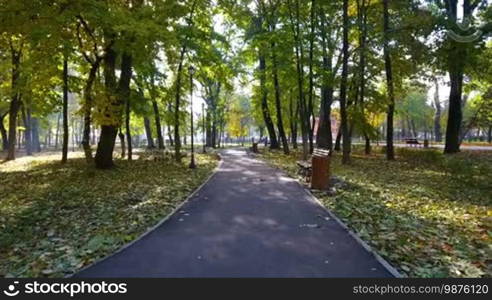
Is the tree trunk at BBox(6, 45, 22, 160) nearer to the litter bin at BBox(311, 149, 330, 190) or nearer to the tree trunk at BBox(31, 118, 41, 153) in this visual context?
the litter bin at BBox(311, 149, 330, 190)

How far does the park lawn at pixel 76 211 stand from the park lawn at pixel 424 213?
432 cm

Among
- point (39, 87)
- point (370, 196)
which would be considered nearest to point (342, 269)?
point (370, 196)

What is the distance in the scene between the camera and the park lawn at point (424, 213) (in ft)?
20.7

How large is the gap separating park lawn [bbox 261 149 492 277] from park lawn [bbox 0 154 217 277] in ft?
14.2

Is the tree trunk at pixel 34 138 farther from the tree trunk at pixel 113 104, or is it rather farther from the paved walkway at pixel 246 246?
the paved walkway at pixel 246 246

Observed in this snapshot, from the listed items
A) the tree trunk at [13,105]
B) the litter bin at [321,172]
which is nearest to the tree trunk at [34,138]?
the tree trunk at [13,105]

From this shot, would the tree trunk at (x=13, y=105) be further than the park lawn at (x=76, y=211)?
Yes

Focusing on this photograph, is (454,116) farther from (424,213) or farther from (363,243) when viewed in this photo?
(363,243)

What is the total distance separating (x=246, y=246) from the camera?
273 inches

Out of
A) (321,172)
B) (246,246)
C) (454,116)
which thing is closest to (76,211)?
(246,246)

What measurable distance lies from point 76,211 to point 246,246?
568 centimetres

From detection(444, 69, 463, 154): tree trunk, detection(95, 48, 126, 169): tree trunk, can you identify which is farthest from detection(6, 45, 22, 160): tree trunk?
detection(444, 69, 463, 154): tree trunk

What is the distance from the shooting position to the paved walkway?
5.83 m

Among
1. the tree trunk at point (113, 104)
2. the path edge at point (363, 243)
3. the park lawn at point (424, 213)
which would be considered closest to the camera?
the path edge at point (363, 243)
